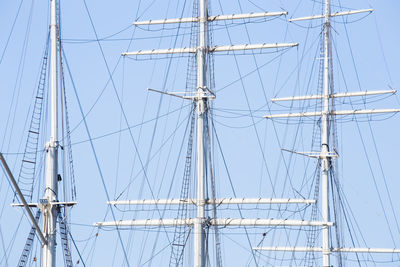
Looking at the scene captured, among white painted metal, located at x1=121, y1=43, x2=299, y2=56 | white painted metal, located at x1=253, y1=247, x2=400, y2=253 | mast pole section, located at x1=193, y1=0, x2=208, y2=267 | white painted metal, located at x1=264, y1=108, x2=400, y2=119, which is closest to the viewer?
mast pole section, located at x1=193, y1=0, x2=208, y2=267

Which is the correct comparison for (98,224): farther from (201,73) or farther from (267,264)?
(267,264)

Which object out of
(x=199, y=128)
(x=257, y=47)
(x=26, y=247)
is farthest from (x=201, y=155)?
(x=26, y=247)

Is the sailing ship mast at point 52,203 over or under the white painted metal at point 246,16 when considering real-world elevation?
under

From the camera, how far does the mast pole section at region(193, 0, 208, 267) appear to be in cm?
8840

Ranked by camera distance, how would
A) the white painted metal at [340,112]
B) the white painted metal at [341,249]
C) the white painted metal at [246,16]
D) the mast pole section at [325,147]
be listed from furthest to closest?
the white painted metal at [340,112] → the white painted metal at [341,249] → the mast pole section at [325,147] → the white painted metal at [246,16]

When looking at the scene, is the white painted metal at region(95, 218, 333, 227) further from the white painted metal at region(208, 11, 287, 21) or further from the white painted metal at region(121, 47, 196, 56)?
the white painted metal at region(208, 11, 287, 21)

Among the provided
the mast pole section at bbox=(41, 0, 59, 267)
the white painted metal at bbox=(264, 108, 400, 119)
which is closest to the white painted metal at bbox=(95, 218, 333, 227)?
the white painted metal at bbox=(264, 108, 400, 119)

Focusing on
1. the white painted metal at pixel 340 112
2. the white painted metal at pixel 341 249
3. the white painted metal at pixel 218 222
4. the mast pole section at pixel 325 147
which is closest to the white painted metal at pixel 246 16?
the white painted metal at pixel 218 222

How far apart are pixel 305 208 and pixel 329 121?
45.1 feet

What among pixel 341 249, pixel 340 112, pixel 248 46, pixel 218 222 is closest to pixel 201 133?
pixel 218 222

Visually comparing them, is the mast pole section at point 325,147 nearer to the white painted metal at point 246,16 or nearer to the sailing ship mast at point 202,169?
the sailing ship mast at point 202,169

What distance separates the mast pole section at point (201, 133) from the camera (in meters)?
88.4

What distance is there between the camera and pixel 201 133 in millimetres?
90000

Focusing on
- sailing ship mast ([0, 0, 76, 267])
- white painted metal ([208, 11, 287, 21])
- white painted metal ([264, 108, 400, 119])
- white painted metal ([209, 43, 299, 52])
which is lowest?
sailing ship mast ([0, 0, 76, 267])
